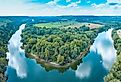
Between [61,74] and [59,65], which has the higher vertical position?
[59,65]

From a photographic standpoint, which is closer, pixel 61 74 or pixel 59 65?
pixel 61 74

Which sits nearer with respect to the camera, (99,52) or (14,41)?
(99,52)

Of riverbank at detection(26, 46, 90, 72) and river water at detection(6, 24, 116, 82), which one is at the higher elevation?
riverbank at detection(26, 46, 90, 72)

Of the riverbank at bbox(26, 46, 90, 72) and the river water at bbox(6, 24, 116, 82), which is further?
the riverbank at bbox(26, 46, 90, 72)

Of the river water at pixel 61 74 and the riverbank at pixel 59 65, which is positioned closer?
the river water at pixel 61 74

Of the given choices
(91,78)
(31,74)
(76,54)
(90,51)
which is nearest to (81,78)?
(91,78)

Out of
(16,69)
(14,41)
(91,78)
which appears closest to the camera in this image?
(91,78)

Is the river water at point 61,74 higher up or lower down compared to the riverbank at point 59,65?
lower down

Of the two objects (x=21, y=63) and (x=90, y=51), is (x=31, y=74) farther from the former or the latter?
(x=90, y=51)
